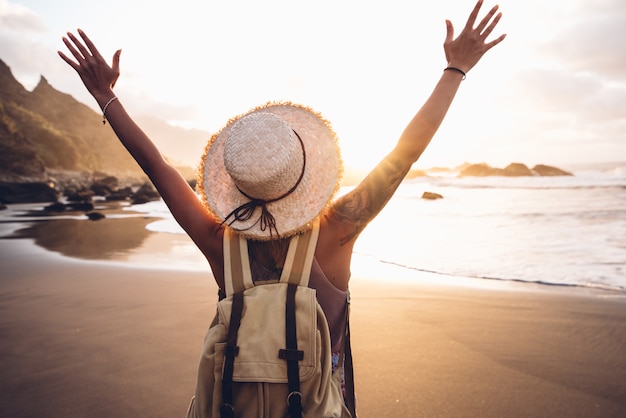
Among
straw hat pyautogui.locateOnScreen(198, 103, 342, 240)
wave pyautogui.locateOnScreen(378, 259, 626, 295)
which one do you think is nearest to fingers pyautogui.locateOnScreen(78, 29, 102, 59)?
straw hat pyautogui.locateOnScreen(198, 103, 342, 240)

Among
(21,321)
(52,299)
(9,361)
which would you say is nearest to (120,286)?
(52,299)

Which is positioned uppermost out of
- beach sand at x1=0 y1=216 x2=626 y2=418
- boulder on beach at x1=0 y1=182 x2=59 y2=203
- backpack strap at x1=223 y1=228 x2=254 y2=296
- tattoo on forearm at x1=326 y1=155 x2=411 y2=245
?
boulder on beach at x1=0 y1=182 x2=59 y2=203

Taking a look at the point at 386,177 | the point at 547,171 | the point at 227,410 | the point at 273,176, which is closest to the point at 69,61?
the point at 273,176

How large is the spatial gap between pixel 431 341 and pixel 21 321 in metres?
4.55

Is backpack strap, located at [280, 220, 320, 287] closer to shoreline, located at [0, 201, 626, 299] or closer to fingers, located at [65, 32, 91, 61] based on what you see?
fingers, located at [65, 32, 91, 61]

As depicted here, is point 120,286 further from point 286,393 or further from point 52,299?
point 286,393

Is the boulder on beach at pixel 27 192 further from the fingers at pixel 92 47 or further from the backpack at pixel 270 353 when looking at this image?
the backpack at pixel 270 353

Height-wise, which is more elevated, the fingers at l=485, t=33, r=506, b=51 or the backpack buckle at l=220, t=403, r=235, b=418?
the fingers at l=485, t=33, r=506, b=51

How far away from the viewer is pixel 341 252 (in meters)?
1.52

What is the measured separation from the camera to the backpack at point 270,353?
1296mm

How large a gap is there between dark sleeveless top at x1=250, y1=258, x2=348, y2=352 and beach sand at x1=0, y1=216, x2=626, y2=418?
5.61 feet

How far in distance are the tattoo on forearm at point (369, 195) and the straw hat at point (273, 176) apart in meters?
0.07

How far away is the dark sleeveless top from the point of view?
4.69 feet

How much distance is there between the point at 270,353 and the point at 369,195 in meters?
0.63
